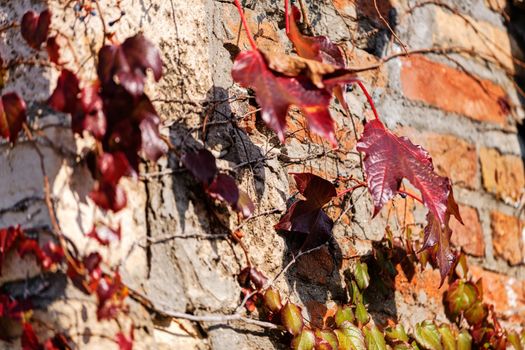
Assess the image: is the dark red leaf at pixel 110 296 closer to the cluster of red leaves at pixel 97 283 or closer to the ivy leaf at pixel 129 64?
the cluster of red leaves at pixel 97 283

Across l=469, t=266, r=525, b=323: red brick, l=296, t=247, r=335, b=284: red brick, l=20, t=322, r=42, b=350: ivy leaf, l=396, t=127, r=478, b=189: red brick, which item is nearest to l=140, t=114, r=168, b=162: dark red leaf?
l=20, t=322, r=42, b=350: ivy leaf

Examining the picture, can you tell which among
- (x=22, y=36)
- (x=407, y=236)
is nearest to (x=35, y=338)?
(x=22, y=36)

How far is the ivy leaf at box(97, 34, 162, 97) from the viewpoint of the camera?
120 cm

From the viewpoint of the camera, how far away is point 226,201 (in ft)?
4.51

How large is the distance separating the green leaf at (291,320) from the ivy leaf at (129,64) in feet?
1.64

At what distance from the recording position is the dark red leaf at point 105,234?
1243 mm

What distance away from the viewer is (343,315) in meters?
1.57

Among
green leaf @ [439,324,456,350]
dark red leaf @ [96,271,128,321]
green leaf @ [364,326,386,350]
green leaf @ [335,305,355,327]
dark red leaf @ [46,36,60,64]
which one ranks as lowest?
green leaf @ [439,324,456,350]

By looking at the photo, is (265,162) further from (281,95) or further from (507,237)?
(507,237)

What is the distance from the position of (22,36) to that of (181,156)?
0.34 meters

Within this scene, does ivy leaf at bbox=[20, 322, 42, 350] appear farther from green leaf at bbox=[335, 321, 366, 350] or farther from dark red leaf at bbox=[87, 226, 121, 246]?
green leaf at bbox=[335, 321, 366, 350]

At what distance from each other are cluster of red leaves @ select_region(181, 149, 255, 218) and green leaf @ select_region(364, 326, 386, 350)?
0.39 meters

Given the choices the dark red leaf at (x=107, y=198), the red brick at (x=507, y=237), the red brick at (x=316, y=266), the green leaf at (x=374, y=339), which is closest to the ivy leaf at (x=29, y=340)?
the dark red leaf at (x=107, y=198)

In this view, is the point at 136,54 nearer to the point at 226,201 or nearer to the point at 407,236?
the point at 226,201
